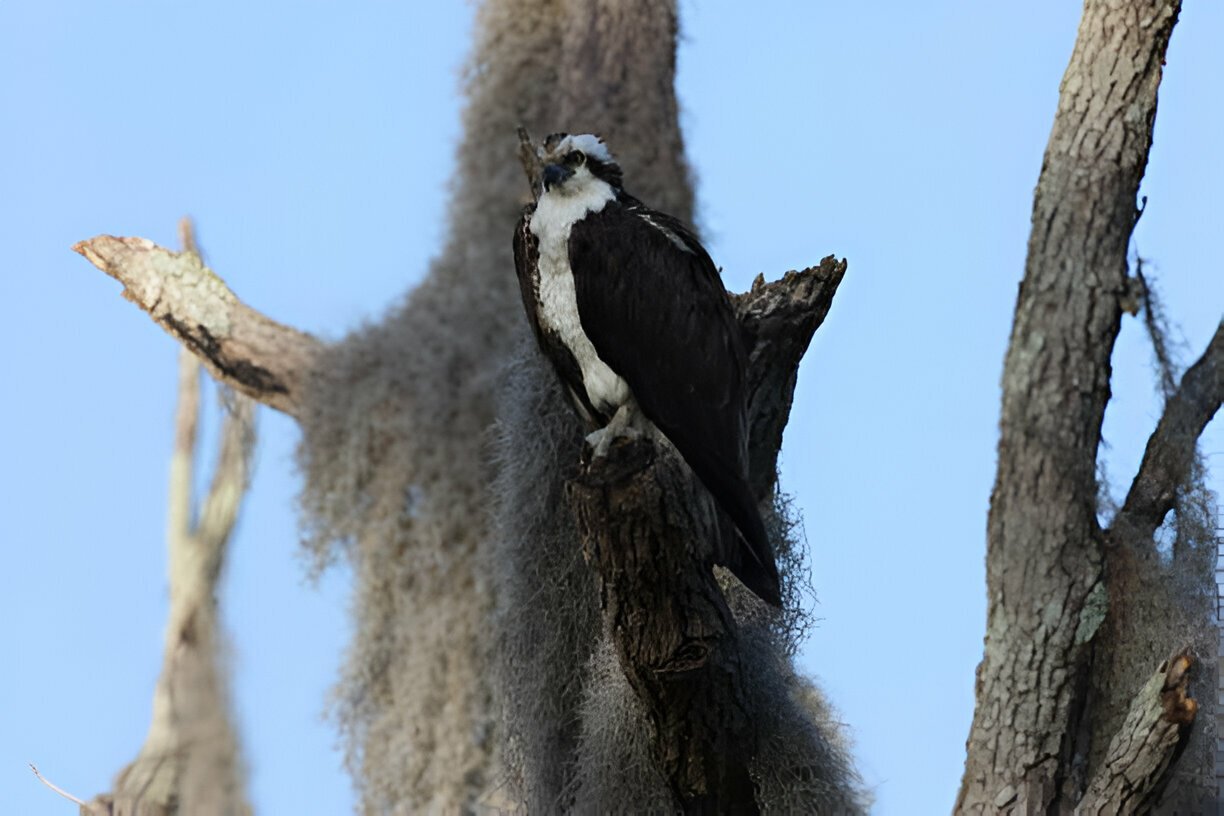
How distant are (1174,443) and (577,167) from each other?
2740mm

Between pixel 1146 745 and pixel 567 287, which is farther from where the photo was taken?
pixel 1146 745

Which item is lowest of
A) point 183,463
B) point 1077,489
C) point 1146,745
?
point 1146,745

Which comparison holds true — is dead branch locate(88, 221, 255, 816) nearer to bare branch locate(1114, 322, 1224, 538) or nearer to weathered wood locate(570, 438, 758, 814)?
weathered wood locate(570, 438, 758, 814)

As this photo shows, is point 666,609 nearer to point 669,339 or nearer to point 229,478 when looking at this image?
point 669,339

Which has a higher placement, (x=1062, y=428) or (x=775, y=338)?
(x=1062, y=428)

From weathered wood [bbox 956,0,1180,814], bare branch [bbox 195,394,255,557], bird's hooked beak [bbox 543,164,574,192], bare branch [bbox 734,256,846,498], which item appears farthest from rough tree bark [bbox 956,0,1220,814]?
bare branch [bbox 195,394,255,557]

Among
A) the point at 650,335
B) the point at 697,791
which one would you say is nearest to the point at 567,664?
the point at 697,791

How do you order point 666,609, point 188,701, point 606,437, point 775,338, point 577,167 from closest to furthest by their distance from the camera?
point 666,609, point 606,437, point 577,167, point 775,338, point 188,701

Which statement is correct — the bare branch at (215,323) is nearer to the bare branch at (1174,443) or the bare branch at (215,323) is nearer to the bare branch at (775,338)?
the bare branch at (775,338)

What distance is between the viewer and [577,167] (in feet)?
9.74

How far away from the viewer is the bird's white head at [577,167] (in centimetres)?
294

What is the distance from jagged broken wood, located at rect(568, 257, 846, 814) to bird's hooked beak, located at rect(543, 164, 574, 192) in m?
0.60

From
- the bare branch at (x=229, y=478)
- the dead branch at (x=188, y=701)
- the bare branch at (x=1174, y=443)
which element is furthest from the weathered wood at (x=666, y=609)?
the bare branch at (x=229, y=478)

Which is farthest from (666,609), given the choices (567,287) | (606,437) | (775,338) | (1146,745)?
(1146,745)
